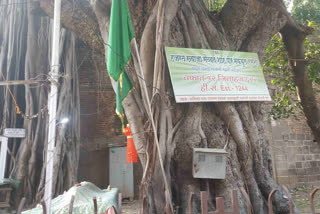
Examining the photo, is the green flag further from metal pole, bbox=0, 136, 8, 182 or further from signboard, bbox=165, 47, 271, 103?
metal pole, bbox=0, 136, 8, 182

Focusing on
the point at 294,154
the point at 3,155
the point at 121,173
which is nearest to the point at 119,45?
the point at 3,155

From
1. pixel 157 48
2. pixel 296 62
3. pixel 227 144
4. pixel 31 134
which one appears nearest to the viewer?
pixel 157 48

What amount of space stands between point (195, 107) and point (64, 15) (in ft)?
8.20

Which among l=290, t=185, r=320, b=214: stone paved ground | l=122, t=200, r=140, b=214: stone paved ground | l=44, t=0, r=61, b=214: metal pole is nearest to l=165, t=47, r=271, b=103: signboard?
l=44, t=0, r=61, b=214: metal pole

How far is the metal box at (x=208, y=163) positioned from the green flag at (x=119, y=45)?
1.08 meters

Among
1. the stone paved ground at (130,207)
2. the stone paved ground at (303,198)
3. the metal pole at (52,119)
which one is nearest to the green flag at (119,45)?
the metal pole at (52,119)

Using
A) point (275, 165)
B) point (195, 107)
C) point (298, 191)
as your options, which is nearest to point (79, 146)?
point (195, 107)

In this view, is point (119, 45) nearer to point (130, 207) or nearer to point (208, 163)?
point (208, 163)

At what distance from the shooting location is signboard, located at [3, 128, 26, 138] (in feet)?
19.6

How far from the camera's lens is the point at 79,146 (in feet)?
25.1

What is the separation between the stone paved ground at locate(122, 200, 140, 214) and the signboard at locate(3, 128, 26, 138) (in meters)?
2.93

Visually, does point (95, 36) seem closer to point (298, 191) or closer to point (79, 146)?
point (79, 146)

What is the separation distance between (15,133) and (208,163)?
481 centimetres

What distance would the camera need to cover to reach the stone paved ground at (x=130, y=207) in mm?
5838
